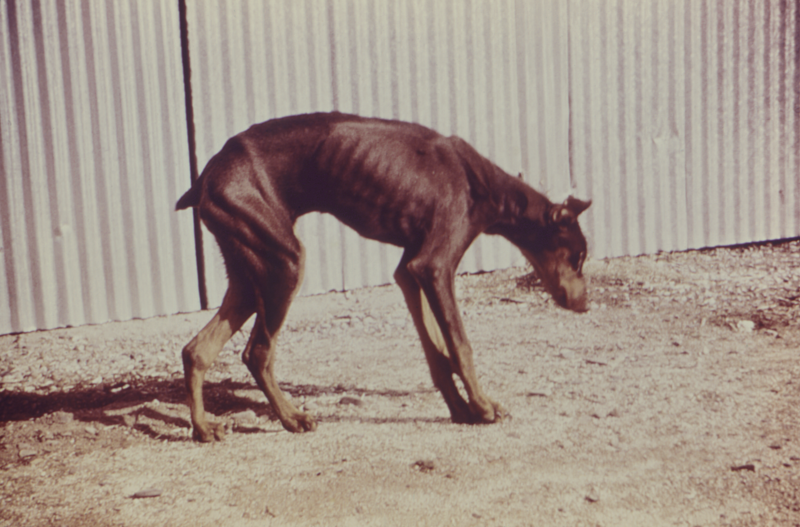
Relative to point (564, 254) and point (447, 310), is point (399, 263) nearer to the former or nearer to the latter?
point (447, 310)

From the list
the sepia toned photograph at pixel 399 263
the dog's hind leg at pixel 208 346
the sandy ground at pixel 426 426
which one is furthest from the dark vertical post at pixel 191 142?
the dog's hind leg at pixel 208 346

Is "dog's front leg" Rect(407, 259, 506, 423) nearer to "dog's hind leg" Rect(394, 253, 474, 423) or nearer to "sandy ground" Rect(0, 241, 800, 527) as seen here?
"dog's hind leg" Rect(394, 253, 474, 423)

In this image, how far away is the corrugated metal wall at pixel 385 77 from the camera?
20.7ft

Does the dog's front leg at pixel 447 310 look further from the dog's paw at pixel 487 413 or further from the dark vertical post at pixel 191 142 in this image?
the dark vertical post at pixel 191 142

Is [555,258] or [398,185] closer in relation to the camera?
[398,185]

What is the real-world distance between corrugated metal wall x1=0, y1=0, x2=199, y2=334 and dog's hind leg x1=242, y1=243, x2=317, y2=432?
10.1ft

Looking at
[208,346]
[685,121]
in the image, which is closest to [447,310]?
[208,346]

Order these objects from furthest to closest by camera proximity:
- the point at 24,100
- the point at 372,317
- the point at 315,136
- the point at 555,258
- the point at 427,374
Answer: the point at 372,317 → the point at 24,100 → the point at 427,374 → the point at 555,258 → the point at 315,136

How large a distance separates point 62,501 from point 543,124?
572cm

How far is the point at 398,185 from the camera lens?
139 inches

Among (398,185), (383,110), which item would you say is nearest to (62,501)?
(398,185)

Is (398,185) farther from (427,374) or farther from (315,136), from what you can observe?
(427,374)

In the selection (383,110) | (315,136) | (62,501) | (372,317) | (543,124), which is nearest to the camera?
(62,501)

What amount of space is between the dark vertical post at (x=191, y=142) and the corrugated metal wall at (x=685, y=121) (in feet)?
12.2
